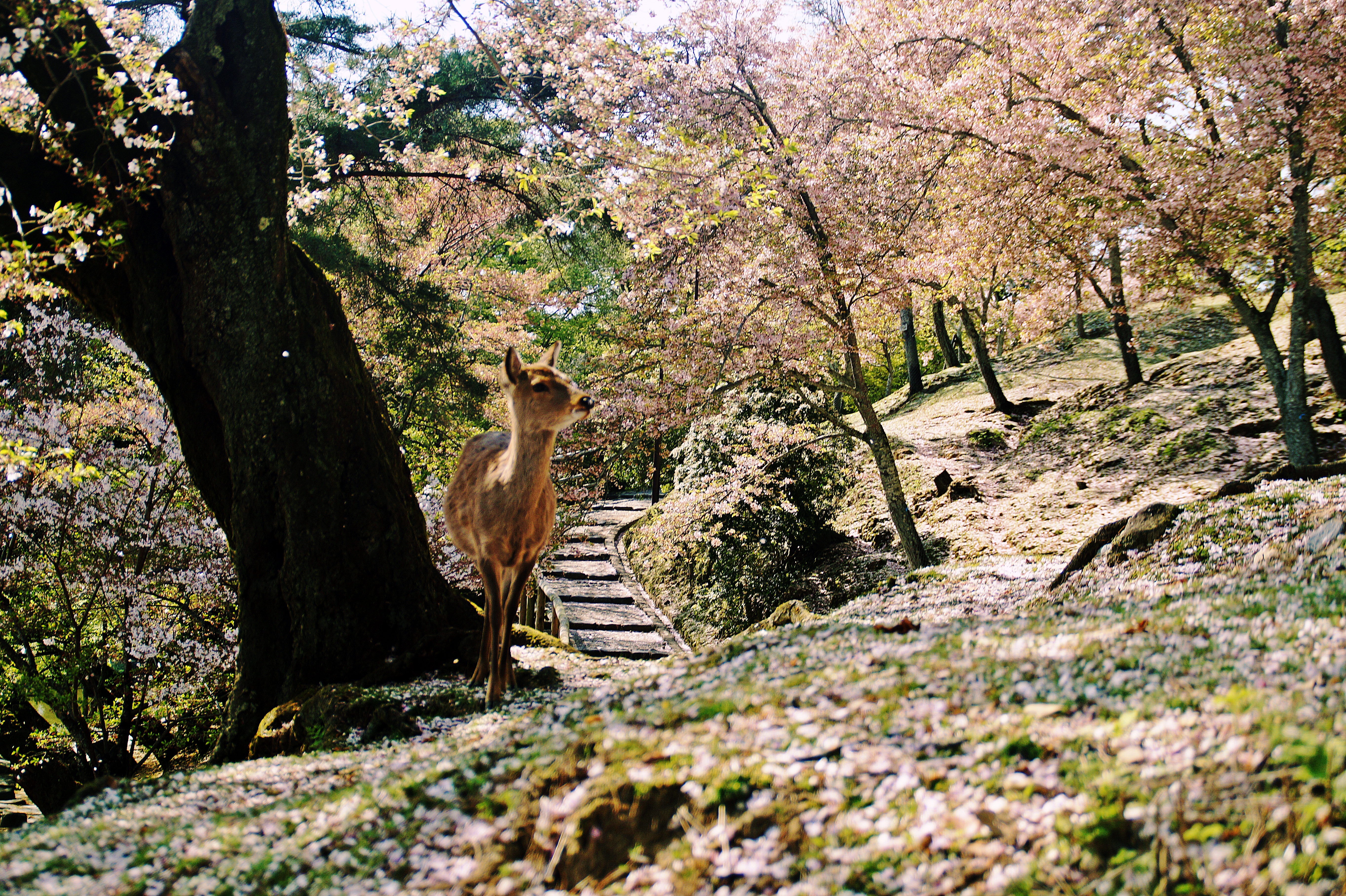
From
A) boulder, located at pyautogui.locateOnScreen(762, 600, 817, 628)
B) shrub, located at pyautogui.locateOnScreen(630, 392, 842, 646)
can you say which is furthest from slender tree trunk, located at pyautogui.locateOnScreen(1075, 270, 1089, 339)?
boulder, located at pyautogui.locateOnScreen(762, 600, 817, 628)

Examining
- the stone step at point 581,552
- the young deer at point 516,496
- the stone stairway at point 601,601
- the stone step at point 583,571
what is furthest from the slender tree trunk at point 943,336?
the young deer at point 516,496

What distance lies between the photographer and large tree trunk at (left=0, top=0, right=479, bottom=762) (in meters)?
6.37

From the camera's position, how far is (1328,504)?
22.7 feet

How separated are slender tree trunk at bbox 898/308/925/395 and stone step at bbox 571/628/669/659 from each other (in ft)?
51.0

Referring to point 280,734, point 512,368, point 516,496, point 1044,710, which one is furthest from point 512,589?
point 1044,710

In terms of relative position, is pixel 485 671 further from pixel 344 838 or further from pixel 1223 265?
pixel 1223 265

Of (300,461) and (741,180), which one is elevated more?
(741,180)

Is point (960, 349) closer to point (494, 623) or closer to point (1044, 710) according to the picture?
point (494, 623)

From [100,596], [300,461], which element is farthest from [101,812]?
[100,596]

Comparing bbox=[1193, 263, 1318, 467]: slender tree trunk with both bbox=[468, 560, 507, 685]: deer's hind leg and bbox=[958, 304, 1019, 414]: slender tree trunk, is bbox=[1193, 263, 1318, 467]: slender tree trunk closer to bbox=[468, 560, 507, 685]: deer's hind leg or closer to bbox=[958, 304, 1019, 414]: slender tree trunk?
bbox=[958, 304, 1019, 414]: slender tree trunk

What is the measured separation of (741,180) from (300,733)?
535 centimetres

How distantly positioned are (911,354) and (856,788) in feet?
78.4

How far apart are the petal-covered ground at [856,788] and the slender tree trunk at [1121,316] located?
8981 millimetres

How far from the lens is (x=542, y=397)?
203 inches
